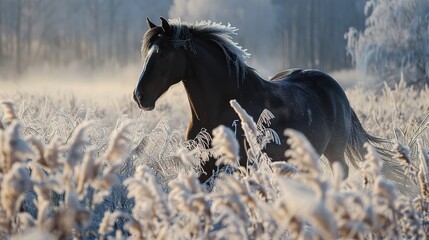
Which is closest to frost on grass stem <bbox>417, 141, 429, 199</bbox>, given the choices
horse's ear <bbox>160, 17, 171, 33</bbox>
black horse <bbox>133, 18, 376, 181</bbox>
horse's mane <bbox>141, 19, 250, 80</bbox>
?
black horse <bbox>133, 18, 376, 181</bbox>

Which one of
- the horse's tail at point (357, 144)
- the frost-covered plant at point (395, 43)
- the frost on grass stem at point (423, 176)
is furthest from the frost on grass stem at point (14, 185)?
the frost-covered plant at point (395, 43)

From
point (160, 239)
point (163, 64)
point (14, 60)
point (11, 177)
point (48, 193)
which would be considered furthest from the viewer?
point (14, 60)

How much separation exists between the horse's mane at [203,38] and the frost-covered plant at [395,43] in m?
18.6

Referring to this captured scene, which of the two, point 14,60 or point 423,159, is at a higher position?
point 423,159

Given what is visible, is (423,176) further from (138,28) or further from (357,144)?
(138,28)

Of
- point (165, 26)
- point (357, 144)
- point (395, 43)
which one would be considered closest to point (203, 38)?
point (165, 26)

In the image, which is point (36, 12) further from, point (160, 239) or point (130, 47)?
point (160, 239)

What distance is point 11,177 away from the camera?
5.05ft

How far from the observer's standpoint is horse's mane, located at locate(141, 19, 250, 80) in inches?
222

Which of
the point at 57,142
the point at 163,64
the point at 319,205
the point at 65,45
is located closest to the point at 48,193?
the point at 57,142

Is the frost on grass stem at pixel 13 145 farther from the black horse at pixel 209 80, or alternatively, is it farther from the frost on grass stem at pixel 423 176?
the black horse at pixel 209 80

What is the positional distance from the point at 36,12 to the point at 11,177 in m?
53.8

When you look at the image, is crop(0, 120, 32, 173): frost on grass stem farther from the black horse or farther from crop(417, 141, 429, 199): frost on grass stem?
the black horse

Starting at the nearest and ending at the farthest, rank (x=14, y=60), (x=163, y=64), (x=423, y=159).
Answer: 1. (x=423, y=159)
2. (x=163, y=64)
3. (x=14, y=60)
